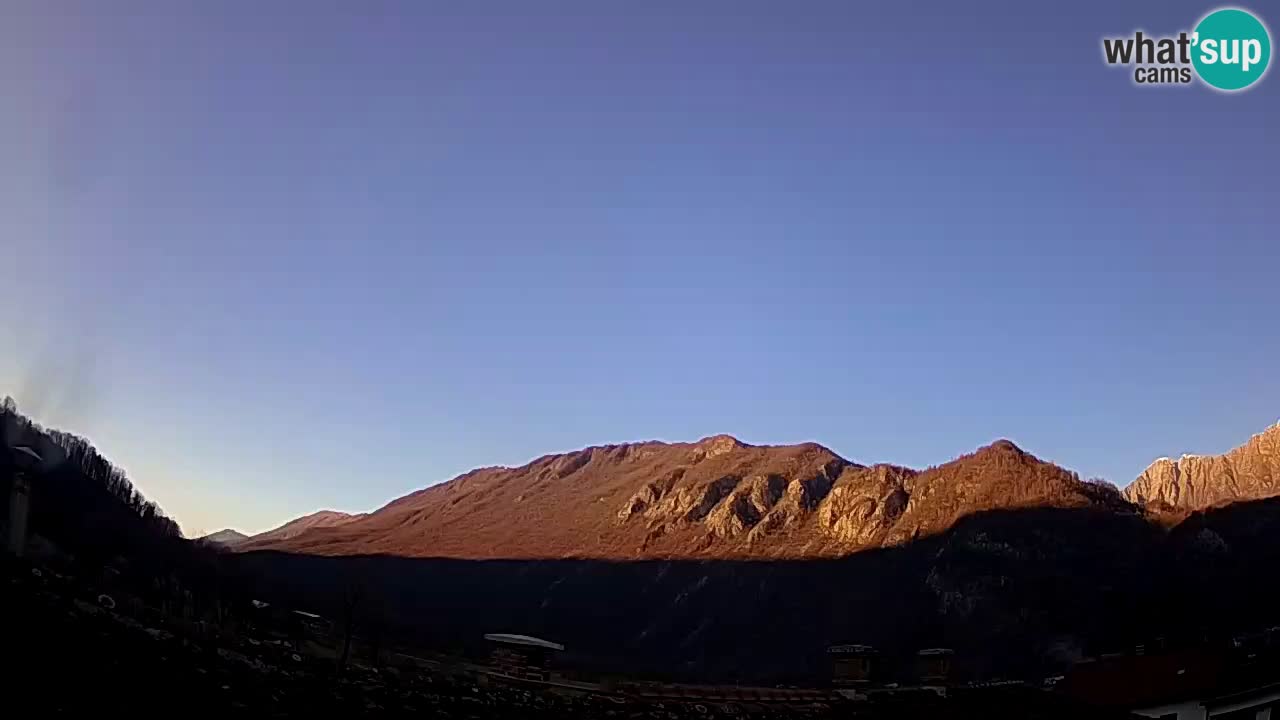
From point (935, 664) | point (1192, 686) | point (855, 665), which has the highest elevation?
point (1192, 686)

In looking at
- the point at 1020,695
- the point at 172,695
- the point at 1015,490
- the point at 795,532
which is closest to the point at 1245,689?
the point at 1020,695

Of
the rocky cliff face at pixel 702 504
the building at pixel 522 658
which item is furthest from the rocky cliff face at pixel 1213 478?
the building at pixel 522 658

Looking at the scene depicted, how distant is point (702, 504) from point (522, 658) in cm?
8603

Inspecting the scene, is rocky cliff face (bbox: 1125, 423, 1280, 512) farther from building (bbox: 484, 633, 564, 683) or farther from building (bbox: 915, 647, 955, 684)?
building (bbox: 484, 633, 564, 683)

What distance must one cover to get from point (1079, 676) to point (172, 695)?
17910 millimetres

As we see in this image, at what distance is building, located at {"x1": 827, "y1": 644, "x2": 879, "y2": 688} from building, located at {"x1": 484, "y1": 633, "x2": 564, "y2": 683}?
10.4 metres

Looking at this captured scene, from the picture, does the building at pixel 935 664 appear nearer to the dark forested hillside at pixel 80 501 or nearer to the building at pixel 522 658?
the building at pixel 522 658

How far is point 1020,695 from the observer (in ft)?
76.7

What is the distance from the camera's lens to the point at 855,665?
36250mm

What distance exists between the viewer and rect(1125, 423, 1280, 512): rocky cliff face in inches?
4109

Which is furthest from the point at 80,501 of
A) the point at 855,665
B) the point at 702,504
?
the point at 702,504

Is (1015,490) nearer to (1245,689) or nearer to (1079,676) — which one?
(1079,676)

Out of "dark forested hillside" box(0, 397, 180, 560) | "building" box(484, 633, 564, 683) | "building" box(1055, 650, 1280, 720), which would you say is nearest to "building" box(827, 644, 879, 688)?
"building" box(484, 633, 564, 683)

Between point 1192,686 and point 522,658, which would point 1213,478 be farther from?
point 1192,686
